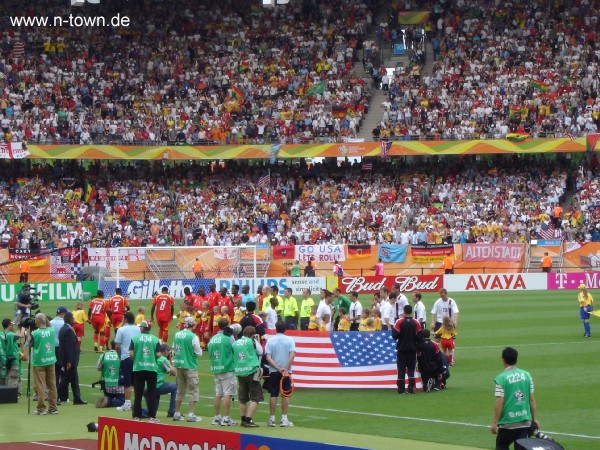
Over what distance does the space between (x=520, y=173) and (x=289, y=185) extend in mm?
12472

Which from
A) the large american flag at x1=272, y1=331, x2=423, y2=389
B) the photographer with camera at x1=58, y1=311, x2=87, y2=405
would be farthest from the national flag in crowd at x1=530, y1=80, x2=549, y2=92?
the photographer with camera at x1=58, y1=311, x2=87, y2=405

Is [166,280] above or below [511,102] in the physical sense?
below

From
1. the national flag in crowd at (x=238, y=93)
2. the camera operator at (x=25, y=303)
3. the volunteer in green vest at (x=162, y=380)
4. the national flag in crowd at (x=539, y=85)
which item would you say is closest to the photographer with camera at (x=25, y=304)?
the camera operator at (x=25, y=303)

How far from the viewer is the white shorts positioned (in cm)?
1867

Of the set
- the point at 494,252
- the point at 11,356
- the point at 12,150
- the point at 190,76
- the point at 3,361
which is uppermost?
the point at 190,76

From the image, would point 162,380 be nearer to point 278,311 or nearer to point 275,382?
point 275,382

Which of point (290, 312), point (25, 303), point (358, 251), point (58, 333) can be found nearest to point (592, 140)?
point (358, 251)

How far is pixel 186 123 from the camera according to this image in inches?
2416

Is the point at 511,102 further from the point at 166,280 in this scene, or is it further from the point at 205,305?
the point at 205,305

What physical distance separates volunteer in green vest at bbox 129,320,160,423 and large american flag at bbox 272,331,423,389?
497 centimetres

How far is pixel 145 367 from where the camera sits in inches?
741

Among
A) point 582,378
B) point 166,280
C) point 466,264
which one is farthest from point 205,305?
point 466,264

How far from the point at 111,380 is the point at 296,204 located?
3876 centimetres

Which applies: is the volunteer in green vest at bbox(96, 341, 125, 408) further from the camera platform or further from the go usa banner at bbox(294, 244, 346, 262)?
the go usa banner at bbox(294, 244, 346, 262)
